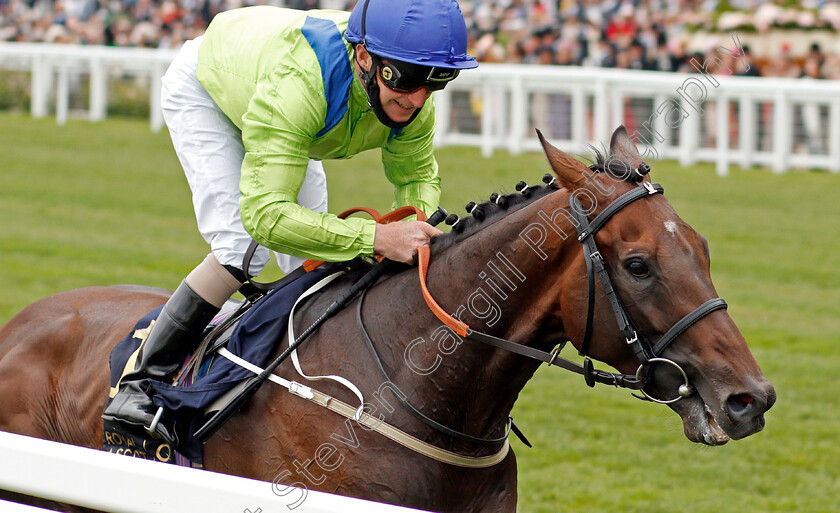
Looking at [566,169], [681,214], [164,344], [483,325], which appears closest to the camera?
[566,169]

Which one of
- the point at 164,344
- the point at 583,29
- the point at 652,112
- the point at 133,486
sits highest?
the point at 133,486

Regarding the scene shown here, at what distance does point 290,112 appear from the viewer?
2939 mm

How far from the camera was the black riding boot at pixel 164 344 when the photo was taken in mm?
3229

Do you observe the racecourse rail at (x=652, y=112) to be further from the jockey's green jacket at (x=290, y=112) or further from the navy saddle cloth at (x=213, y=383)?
the navy saddle cloth at (x=213, y=383)

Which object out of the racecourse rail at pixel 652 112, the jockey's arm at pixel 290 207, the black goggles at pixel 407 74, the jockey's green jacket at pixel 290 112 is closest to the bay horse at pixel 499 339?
→ the jockey's arm at pixel 290 207

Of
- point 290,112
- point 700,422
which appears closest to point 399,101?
point 290,112

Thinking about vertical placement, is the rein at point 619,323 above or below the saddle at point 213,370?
above

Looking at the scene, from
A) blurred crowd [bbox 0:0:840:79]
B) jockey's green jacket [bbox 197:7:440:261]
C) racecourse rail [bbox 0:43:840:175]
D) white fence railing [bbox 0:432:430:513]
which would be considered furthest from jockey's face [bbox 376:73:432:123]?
blurred crowd [bbox 0:0:840:79]

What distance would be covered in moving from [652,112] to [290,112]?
33.5 ft

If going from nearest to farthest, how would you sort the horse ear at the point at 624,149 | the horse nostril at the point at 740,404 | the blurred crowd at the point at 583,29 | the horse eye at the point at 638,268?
the horse nostril at the point at 740,404 < the horse eye at the point at 638,268 < the horse ear at the point at 624,149 < the blurred crowd at the point at 583,29

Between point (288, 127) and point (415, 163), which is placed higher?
point (288, 127)

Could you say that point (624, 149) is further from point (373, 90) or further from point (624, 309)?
point (373, 90)

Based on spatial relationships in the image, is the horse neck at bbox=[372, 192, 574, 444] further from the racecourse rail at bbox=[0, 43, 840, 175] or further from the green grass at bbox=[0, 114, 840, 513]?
the racecourse rail at bbox=[0, 43, 840, 175]

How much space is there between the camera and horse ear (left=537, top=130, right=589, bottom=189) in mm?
2719
